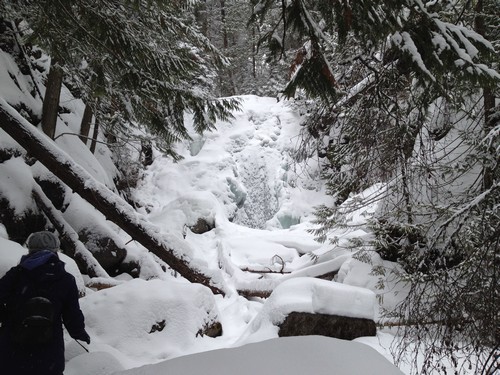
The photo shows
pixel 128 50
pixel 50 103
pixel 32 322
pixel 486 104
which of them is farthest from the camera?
pixel 50 103

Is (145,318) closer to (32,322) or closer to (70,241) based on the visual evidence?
(32,322)

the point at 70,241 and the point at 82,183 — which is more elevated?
the point at 82,183

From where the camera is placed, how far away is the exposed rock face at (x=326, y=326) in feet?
17.2

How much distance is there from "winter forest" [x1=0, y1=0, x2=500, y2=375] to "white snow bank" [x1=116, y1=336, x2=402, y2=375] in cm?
1

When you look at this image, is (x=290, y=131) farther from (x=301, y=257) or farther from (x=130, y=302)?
(x=130, y=302)

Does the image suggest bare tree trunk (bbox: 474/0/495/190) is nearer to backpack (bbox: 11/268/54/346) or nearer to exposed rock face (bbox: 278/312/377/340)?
exposed rock face (bbox: 278/312/377/340)

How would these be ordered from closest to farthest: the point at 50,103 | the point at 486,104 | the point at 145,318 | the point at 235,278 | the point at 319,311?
the point at 486,104
the point at 145,318
the point at 319,311
the point at 50,103
the point at 235,278

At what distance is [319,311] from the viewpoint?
5.42 metres

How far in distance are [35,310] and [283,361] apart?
184cm

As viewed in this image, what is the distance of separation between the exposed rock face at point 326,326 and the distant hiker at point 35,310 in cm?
307

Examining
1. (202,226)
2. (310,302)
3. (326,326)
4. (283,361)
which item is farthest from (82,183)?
(202,226)

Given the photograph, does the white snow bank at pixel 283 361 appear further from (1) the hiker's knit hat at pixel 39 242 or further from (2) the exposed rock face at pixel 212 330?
(2) the exposed rock face at pixel 212 330

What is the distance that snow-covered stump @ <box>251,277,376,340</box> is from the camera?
5281 mm

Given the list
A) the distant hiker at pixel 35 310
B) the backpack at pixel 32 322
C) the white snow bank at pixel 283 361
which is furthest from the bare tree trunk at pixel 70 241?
the white snow bank at pixel 283 361
